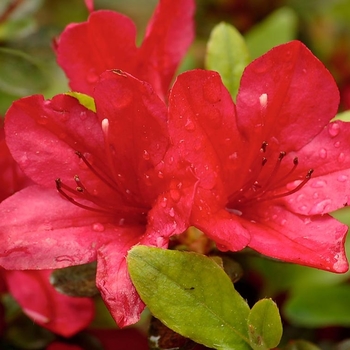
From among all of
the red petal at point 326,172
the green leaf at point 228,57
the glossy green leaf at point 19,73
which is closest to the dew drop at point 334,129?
the red petal at point 326,172

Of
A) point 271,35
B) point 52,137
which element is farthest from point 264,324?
point 271,35

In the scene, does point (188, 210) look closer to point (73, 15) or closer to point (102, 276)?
point (102, 276)

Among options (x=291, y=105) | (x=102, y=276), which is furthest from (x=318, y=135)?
(x=102, y=276)

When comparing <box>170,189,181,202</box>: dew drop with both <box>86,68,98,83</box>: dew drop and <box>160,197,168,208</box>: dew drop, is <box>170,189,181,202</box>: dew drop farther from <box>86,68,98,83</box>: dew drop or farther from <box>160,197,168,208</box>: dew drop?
<box>86,68,98,83</box>: dew drop

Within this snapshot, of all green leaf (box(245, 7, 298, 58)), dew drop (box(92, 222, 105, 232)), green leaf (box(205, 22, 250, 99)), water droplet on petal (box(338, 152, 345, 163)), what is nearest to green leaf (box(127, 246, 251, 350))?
dew drop (box(92, 222, 105, 232))

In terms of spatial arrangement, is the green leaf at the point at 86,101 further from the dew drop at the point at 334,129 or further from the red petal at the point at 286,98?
the dew drop at the point at 334,129
